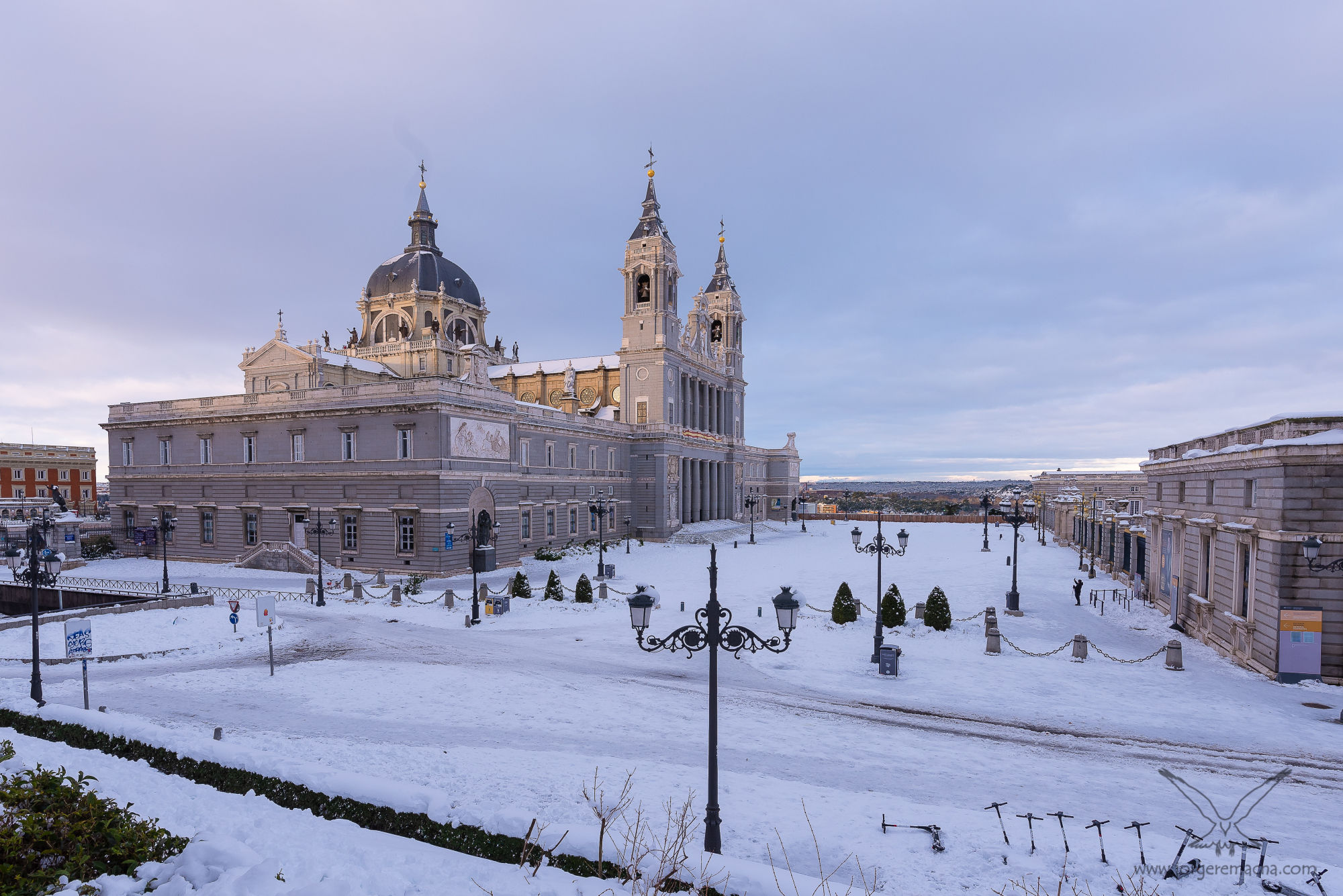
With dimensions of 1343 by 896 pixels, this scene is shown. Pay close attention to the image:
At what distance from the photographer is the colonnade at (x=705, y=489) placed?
6631cm

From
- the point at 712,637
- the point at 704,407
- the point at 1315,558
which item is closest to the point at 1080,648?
the point at 1315,558

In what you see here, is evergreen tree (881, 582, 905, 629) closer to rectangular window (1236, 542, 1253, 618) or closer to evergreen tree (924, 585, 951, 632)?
evergreen tree (924, 585, 951, 632)

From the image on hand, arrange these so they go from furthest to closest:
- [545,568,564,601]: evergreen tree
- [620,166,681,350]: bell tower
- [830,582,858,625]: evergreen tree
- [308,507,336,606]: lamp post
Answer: [620,166,681,350]: bell tower, [545,568,564,601]: evergreen tree, [308,507,336,606]: lamp post, [830,582,858,625]: evergreen tree

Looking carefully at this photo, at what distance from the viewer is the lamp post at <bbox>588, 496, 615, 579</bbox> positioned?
37713 millimetres

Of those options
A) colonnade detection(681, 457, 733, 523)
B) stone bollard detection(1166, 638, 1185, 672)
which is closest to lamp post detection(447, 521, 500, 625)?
stone bollard detection(1166, 638, 1185, 672)

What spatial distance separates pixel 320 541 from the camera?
33.5 m

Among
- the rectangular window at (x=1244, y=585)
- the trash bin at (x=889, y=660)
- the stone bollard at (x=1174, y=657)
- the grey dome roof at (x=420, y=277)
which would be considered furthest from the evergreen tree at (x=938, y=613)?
the grey dome roof at (x=420, y=277)

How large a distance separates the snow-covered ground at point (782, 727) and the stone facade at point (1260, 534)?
1363 millimetres

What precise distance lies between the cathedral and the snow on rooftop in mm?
273

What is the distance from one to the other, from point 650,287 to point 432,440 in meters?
32.7

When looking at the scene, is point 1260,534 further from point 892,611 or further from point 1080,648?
point 892,611

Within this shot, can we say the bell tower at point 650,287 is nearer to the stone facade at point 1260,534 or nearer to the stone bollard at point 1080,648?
the stone facade at point 1260,534

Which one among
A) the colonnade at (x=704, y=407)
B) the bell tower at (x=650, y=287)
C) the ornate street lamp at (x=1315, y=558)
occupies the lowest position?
the ornate street lamp at (x=1315, y=558)

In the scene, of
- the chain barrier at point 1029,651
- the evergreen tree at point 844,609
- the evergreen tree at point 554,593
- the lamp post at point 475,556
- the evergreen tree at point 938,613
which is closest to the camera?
the chain barrier at point 1029,651
